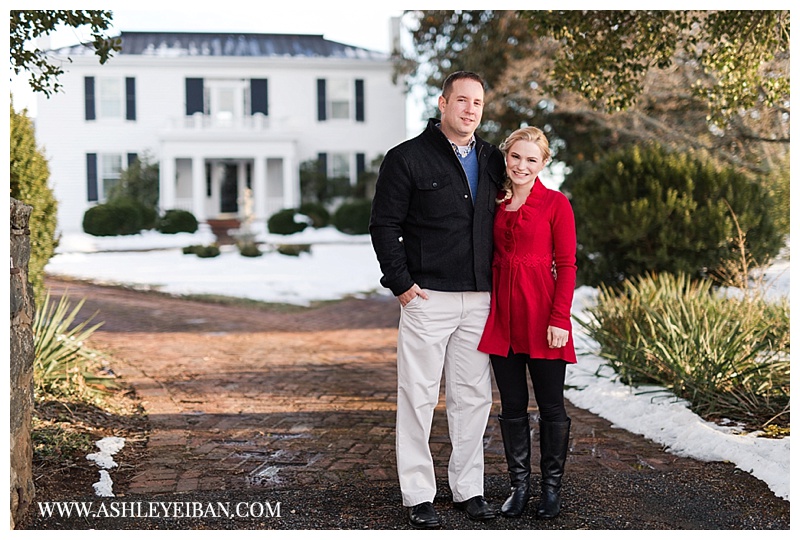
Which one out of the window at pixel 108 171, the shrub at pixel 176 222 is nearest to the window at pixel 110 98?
the window at pixel 108 171

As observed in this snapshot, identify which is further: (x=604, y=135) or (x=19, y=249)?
(x=604, y=135)

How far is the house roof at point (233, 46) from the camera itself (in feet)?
80.5

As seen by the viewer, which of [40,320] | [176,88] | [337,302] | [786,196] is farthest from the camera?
[176,88]

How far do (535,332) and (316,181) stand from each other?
21.0 metres

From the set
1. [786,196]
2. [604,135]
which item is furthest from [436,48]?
[786,196]

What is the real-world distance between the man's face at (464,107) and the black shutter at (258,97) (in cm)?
2185

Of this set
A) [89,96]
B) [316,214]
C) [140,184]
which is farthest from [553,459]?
[89,96]

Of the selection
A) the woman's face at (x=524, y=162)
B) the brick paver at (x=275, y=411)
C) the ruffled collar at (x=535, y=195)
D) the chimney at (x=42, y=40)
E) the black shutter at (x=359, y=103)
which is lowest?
the brick paver at (x=275, y=411)

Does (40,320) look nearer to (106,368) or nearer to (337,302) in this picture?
(106,368)

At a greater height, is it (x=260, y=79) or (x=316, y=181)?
(x=260, y=79)

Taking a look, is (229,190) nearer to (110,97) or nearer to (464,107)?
(110,97)

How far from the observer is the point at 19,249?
362cm

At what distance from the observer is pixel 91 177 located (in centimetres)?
2355

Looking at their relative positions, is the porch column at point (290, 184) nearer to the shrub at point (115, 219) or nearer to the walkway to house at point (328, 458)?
the shrub at point (115, 219)
